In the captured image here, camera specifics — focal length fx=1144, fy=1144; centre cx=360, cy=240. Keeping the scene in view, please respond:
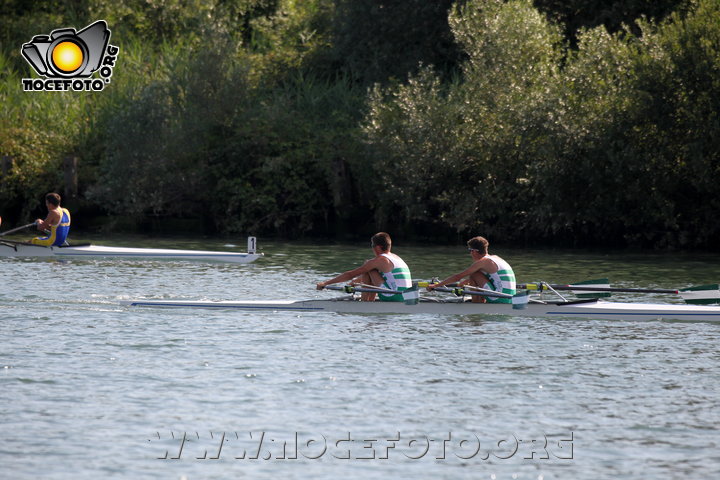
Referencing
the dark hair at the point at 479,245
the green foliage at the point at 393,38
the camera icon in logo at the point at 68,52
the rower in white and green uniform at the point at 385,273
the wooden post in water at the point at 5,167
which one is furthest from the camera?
the green foliage at the point at 393,38

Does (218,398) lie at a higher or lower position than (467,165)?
lower

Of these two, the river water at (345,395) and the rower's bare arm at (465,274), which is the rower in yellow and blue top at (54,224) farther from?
the rower's bare arm at (465,274)

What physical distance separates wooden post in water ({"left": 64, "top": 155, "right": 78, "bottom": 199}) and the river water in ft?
67.3

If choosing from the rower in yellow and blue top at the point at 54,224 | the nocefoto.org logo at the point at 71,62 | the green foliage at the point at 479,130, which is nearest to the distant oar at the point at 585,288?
the rower in yellow and blue top at the point at 54,224

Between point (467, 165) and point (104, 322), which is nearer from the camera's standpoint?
point (104, 322)

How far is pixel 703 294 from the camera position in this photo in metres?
18.8

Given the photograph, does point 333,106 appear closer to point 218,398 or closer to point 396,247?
point 396,247

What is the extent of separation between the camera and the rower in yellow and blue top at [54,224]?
28.4 metres

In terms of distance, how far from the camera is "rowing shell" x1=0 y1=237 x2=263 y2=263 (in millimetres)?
28828

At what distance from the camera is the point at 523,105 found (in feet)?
117

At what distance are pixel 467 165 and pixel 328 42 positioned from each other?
17100 mm

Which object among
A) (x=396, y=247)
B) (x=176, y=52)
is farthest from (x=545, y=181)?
(x=176, y=52)

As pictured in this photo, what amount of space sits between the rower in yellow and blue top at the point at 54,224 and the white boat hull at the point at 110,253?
18 cm

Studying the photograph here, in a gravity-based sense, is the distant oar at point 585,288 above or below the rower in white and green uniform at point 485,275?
below
